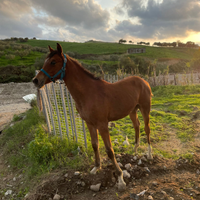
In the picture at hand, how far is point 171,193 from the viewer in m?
2.47

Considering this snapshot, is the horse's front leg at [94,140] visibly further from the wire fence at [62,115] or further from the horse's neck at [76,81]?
the wire fence at [62,115]

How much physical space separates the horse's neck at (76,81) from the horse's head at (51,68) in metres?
0.16

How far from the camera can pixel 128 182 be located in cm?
288

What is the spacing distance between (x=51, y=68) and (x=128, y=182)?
2.67m

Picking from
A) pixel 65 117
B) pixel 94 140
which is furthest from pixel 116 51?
pixel 94 140

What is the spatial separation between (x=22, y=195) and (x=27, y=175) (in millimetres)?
494

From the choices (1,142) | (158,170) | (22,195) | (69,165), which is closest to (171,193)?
(158,170)

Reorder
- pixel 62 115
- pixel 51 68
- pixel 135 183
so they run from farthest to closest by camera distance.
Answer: pixel 62 115 < pixel 135 183 < pixel 51 68

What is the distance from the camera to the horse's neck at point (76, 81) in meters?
2.58

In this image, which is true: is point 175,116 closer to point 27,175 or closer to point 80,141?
point 80,141

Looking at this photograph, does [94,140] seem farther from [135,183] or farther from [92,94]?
[135,183]

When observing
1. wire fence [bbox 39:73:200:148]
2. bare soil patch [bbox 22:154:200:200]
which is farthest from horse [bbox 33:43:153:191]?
wire fence [bbox 39:73:200:148]

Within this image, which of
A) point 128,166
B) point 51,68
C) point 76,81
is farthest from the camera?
point 128,166

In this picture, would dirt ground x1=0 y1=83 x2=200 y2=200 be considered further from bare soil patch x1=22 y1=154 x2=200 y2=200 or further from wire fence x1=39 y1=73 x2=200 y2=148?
wire fence x1=39 y1=73 x2=200 y2=148
